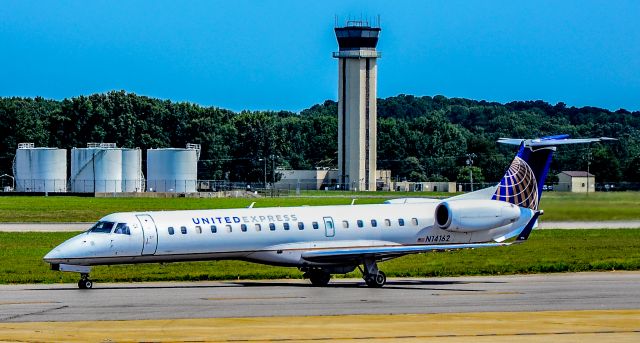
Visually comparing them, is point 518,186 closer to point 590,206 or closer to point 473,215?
point 473,215

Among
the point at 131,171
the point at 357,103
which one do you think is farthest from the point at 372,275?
the point at 357,103

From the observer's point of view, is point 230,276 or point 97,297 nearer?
point 97,297

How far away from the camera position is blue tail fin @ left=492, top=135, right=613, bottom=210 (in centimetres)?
4028

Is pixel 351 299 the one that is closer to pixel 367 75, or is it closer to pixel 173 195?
pixel 173 195

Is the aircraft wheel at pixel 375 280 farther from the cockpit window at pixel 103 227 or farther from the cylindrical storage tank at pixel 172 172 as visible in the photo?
the cylindrical storage tank at pixel 172 172

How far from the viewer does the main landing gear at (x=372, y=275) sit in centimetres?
3759

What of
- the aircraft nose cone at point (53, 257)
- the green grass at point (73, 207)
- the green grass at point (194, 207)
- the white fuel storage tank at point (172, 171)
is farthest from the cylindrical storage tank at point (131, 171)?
the aircraft nose cone at point (53, 257)

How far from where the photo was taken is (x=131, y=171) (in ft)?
480

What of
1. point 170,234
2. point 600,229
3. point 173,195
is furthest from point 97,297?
point 173,195

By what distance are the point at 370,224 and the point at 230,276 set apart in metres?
6.09

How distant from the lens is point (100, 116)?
174 metres

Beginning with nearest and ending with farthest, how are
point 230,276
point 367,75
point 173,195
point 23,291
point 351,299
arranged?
1. point 351,299
2. point 23,291
3. point 230,276
4. point 173,195
5. point 367,75

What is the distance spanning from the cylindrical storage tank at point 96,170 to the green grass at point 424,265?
85.2 metres

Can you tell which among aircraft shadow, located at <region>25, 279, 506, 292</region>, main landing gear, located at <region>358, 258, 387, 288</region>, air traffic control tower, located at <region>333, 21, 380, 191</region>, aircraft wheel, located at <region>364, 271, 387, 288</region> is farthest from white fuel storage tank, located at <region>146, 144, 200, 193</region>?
aircraft wheel, located at <region>364, 271, 387, 288</region>
